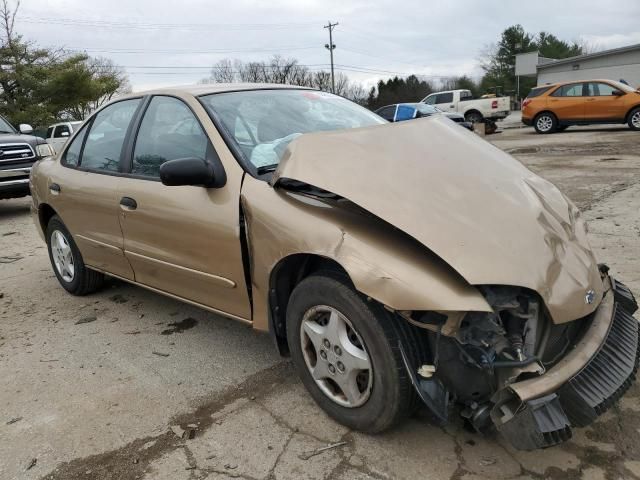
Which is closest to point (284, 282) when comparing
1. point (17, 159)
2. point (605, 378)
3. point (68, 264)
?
point (605, 378)

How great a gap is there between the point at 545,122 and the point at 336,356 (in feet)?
62.4

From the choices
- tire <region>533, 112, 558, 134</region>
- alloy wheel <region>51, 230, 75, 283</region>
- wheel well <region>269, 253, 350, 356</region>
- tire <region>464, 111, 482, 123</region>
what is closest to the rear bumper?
alloy wheel <region>51, 230, 75, 283</region>

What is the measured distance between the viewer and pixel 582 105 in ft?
57.2

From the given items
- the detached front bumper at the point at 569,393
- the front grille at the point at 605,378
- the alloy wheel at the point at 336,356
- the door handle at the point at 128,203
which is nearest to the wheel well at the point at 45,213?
the door handle at the point at 128,203

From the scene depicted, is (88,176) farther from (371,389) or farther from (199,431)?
(371,389)

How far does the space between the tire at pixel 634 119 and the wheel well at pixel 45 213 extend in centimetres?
1772

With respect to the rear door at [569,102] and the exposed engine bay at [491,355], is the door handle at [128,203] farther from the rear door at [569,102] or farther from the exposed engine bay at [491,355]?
the rear door at [569,102]

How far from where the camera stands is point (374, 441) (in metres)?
2.38

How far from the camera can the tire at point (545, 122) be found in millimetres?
18661

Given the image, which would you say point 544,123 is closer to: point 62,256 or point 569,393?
point 62,256

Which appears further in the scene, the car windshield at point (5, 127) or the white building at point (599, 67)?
the white building at point (599, 67)

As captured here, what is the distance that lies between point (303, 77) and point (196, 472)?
67.3m

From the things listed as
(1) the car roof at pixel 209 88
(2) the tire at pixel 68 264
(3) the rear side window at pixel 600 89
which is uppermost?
(1) the car roof at pixel 209 88

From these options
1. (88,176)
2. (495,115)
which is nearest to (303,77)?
(495,115)
